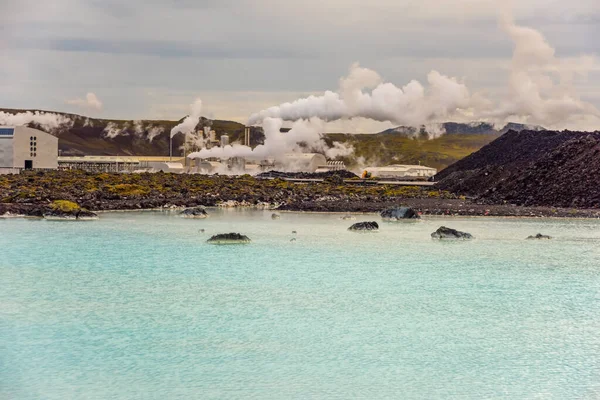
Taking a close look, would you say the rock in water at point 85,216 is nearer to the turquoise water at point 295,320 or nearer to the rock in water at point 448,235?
the turquoise water at point 295,320

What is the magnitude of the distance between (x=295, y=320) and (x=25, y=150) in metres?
92.7

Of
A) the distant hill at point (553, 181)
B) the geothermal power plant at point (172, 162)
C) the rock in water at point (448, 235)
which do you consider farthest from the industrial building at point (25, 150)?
the rock in water at point (448, 235)

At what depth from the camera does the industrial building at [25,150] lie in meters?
97.8

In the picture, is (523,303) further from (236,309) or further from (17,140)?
(17,140)

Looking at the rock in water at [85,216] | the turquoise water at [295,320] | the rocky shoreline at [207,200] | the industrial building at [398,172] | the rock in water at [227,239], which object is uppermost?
the industrial building at [398,172]

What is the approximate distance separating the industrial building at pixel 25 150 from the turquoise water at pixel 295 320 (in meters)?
74.6

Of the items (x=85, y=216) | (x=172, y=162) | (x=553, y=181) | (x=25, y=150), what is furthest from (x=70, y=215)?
(x=172, y=162)

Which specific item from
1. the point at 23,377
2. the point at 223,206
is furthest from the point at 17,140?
the point at 23,377

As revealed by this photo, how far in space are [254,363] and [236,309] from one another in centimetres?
425

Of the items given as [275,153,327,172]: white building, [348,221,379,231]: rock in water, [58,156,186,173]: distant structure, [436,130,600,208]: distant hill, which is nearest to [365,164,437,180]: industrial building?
[275,153,327,172]: white building

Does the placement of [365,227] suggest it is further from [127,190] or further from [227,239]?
[127,190]

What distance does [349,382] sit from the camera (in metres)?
11.8

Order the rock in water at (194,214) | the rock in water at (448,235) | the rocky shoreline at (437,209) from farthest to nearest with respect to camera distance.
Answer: the rocky shoreline at (437,209) → the rock in water at (194,214) → the rock in water at (448,235)

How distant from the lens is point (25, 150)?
332ft
